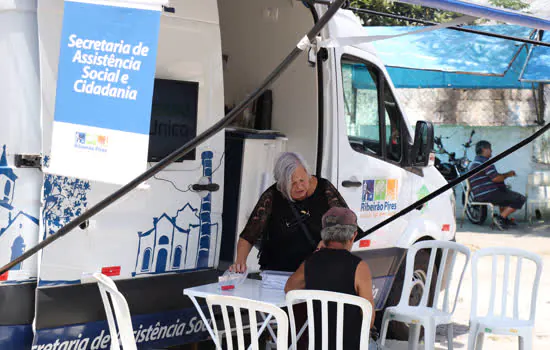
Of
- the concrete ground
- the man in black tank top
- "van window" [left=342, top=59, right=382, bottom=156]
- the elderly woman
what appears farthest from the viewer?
the concrete ground

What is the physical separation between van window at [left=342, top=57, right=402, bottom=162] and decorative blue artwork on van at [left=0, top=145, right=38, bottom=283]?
8.30 feet

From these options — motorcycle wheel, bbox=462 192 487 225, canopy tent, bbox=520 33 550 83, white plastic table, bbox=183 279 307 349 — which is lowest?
white plastic table, bbox=183 279 307 349

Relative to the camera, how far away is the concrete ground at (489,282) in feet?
22.4

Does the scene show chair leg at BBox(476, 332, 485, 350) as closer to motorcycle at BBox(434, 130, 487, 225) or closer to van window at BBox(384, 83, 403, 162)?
van window at BBox(384, 83, 403, 162)

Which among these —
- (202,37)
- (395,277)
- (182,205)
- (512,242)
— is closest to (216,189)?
(182,205)

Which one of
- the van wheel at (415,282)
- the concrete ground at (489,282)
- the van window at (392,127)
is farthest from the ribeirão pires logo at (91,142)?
the concrete ground at (489,282)

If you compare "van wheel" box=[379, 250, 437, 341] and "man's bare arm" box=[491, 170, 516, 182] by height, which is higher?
"man's bare arm" box=[491, 170, 516, 182]

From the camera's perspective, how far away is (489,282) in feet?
31.8

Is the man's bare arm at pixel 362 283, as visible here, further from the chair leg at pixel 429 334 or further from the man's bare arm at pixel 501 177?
the man's bare arm at pixel 501 177

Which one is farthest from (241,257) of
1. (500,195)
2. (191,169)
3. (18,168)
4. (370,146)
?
(500,195)

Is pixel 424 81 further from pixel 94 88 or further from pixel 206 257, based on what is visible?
pixel 94 88

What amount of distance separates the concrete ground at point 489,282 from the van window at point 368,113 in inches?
62.6

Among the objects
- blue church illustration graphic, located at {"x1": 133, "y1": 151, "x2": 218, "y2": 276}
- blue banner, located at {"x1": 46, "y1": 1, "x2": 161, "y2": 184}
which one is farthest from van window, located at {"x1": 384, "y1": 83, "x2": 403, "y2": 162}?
blue banner, located at {"x1": 46, "y1": 1, "x2": 161, "y2": 184}

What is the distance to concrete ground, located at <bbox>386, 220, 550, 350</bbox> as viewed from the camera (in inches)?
269
